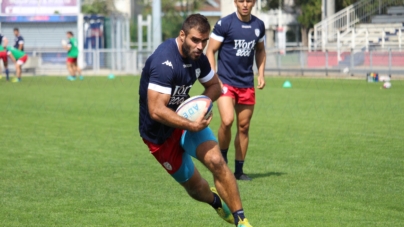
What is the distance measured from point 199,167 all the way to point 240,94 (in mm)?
1564

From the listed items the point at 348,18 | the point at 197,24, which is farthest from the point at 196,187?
the point at 348,18

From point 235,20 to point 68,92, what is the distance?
15139mm

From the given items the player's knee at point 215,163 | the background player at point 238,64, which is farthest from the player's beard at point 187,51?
the background player at point 238,64

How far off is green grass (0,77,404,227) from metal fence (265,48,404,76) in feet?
25.2

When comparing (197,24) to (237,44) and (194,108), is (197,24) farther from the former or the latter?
(237,44)

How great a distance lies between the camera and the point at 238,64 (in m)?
8.42

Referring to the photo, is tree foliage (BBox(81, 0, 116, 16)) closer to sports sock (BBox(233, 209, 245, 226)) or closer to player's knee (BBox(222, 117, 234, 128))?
player's knee (BBox(222, 117, 234, 128))

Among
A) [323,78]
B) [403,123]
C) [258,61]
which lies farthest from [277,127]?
[323,78]

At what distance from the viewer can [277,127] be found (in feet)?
44.5

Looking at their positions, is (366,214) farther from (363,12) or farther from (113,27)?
(113,27)

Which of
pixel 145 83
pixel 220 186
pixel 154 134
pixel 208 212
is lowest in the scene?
pixel 208 212

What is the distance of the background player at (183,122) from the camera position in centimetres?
536

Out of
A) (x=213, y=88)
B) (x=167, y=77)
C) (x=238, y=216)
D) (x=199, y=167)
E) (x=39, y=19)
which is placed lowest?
(x=199, y=167)

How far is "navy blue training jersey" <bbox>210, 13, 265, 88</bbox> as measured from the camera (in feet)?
27.4
